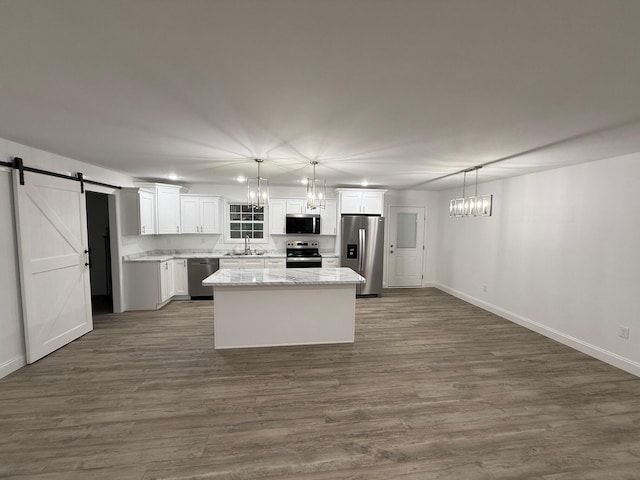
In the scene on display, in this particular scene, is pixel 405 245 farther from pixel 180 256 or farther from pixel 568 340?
pixel 180 256

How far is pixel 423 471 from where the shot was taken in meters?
1.80

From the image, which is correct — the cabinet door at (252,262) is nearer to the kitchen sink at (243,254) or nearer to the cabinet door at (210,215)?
the kitchen sink at (243,254)

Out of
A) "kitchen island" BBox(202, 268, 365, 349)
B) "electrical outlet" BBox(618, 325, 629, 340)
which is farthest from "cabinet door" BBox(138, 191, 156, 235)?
"electrical outlet" BBox(618, 325, 629, 340)

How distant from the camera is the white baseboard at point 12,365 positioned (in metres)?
2.81

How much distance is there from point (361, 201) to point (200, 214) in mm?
3561

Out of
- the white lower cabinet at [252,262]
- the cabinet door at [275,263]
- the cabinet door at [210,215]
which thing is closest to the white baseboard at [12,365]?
the white lower cabinet at [252,262]

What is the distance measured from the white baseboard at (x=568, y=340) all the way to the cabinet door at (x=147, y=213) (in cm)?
656

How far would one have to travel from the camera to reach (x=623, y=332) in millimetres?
3117

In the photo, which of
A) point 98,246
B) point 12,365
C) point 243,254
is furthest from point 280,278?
→ point 98,246

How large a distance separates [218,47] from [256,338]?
10.4 feet

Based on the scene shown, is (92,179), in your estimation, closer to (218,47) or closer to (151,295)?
(151,295)

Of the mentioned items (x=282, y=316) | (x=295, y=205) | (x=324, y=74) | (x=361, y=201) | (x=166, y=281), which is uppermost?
(x=324, y=74)

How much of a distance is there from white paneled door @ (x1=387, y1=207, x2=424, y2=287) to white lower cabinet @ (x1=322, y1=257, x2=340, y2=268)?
1.59 m

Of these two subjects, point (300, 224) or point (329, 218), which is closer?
point (300, 224)
